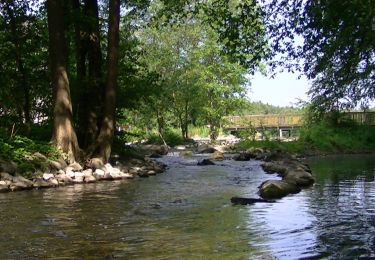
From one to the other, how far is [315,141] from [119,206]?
24.9m

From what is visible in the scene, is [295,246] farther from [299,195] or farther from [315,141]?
[315,141]

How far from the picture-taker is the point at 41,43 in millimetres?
20547

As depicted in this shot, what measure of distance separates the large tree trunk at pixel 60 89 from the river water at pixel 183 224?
304cm

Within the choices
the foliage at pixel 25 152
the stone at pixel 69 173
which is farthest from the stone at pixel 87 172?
the foliage at pixel 25 152

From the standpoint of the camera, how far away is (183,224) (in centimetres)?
802

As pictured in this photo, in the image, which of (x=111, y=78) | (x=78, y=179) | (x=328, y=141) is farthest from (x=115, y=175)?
(x=328, y=141)

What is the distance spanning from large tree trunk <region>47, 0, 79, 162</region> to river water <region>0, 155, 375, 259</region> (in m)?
3.04

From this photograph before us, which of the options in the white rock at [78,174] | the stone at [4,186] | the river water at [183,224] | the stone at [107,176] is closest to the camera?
the river water at [183,224]

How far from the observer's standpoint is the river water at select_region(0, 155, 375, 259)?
6.20 meters

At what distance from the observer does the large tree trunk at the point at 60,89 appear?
15.9 meters

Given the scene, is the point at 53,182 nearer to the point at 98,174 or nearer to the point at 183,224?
the point at 98,174

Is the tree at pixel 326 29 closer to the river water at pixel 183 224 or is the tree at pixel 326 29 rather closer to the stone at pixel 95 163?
the river water at pixel 183 224

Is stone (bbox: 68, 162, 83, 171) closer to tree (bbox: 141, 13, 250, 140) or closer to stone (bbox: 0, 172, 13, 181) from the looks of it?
stone (bbox: 0, 172, 13, 181)

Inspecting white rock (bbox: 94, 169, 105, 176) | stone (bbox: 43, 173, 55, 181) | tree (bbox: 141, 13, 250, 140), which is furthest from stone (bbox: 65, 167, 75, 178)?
tree (bbox: 141, 13, 250, 140)
